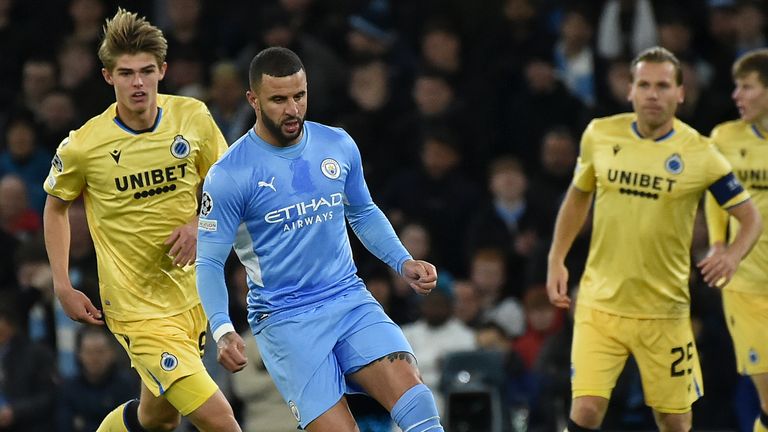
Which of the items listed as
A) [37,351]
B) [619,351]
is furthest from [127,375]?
[619,351]

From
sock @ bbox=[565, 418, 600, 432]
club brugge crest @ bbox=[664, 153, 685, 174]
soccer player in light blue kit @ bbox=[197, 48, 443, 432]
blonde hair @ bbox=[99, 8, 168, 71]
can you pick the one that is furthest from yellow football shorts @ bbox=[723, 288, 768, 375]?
blonde hair @ bbox=[99, 8, 168, 71]

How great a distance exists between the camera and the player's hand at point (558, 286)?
8484 millimetres

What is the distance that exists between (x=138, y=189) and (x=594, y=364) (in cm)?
257

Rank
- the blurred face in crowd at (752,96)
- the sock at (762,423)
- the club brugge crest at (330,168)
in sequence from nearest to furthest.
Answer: the club brugge crest at (330,168) → the sock at (762,423) → the blurred face in crowd at (752,96)

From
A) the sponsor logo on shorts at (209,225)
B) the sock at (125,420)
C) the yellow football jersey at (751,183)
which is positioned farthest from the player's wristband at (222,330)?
the yellow football jersey at (751,183)

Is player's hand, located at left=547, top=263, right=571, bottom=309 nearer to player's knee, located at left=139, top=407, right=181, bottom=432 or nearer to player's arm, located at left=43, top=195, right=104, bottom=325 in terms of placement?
player's knee, located at left=139, top=407, right=181, bottom=432

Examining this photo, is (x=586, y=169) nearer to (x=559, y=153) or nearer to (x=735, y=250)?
(x=735, y=250)

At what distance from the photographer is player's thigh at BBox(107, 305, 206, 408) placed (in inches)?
309

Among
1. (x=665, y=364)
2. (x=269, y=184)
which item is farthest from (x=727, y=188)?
(x=269, y=184)

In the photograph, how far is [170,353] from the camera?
25.9 ft

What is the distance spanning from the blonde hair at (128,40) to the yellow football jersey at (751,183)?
3.33 meters

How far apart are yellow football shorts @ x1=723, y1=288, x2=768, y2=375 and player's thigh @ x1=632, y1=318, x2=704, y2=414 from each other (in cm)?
75

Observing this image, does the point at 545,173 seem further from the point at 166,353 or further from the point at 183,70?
the point at 166,353

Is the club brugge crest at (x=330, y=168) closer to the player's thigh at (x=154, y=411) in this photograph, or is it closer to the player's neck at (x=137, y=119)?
the player's neck at (x=137, y=119)
